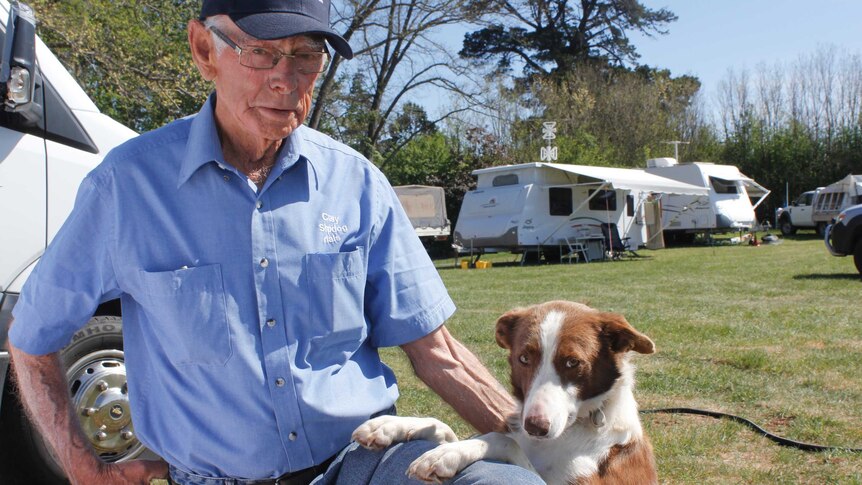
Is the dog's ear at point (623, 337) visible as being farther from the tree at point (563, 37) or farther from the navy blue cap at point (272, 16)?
the tree at point (563, 37)

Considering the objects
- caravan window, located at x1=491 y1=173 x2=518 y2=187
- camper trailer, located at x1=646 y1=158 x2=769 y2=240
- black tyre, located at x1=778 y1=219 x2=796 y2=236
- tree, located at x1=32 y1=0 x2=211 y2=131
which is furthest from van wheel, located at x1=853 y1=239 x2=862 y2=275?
black tyre, located at x1=778 y1=219 x2=796 y2=236

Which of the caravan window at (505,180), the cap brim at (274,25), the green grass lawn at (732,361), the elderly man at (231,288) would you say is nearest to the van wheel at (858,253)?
the green grass lawn at (732,361)

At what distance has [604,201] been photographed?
2558cm

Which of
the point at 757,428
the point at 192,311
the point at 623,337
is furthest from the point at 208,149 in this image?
the point at 757,428

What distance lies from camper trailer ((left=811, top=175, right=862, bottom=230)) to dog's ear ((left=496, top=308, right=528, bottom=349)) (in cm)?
3296

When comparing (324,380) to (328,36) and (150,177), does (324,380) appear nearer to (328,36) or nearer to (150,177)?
(150,177)

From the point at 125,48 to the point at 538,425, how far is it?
13574mm

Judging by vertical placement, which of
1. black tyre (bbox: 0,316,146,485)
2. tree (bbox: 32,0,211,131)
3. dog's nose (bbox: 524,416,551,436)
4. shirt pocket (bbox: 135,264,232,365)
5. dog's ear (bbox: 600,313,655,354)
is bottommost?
black tyre (bbox: 0,316,146,485)

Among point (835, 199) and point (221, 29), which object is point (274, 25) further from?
point (835, 199)

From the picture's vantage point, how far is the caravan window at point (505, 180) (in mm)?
24641

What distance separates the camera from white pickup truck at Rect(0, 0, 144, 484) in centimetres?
337

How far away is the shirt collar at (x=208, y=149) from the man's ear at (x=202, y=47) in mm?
112

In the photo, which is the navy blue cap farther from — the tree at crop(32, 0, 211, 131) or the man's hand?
the tree at crop(32, 0, 211, 131)

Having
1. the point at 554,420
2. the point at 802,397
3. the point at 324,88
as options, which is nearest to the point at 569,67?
the point at 324,88
